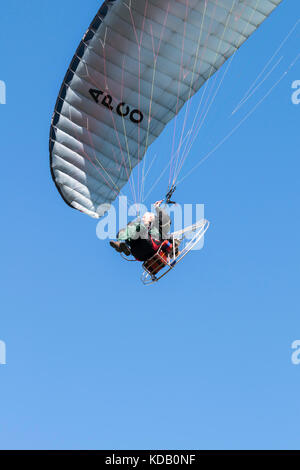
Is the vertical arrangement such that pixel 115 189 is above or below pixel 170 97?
below

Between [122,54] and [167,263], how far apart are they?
523 centimetres

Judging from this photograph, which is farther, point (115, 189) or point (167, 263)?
point (115, 189)

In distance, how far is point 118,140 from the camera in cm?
2308

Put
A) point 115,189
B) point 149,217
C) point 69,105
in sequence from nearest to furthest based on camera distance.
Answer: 1. point 149,217
2. point 69,105
3. point 115,189
